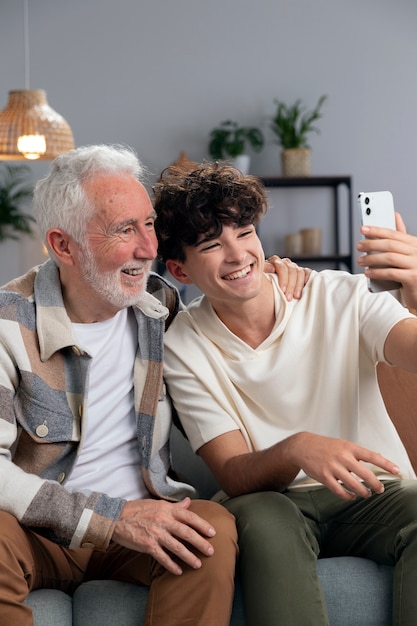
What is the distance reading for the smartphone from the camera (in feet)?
5.35

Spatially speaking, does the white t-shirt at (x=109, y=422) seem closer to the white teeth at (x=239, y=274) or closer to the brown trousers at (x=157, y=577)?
the brown trousers at (x=157, y=577)

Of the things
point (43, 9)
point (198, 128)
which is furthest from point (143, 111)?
point (43, 9)

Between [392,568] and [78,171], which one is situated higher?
[78,171]

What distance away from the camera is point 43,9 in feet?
21.3

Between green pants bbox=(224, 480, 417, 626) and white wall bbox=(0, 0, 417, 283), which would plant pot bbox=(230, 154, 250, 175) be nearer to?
white wall bbox=(0, 0, 417, 283)

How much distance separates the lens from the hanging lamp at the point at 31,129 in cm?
430

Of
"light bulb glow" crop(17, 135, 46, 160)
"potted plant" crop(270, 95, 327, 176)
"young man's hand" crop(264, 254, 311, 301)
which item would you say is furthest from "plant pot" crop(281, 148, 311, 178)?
"young man's hand" crop(264, 254, 311, 301)

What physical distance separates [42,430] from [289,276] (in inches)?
26.8

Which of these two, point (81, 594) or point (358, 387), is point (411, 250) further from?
point (81, 594)

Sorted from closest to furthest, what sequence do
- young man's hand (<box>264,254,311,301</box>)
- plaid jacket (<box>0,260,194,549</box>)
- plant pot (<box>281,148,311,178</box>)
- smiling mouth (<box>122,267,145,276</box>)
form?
plaid jacket (<box>0,260,194,549</box>)
smiling mouth (<box>122,267,145,276</box>)
young man's hand (<box>264,254,311,301</box>)
plant pot (<box>281,148,311,178</box>)

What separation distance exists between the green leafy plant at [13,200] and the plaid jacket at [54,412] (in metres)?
4.61

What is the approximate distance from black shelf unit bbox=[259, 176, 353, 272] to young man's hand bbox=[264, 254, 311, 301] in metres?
4.05

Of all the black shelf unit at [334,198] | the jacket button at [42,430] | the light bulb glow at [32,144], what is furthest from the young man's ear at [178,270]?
the black shelf unit at [334,198]

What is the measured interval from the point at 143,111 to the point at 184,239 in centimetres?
470
